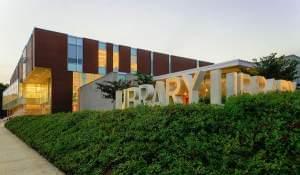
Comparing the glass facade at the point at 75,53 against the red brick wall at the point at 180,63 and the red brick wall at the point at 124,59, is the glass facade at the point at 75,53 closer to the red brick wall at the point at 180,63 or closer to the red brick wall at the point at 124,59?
the red brick wall at the point at 124,59

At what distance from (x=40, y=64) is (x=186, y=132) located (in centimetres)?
Answer: 3027

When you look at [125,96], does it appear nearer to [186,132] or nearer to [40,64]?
[186,132]

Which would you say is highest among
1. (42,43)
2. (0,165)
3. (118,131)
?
(42,43)

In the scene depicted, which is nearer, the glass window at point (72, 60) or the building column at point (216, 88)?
the building column at point (216, 88)

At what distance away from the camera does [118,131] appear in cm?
720

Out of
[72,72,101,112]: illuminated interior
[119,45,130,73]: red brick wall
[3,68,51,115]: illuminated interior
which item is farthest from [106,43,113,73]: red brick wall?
[3,68,51,115]: illuminated interior

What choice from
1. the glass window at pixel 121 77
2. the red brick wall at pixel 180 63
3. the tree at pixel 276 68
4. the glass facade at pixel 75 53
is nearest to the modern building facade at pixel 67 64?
the glass facade at pixel 75 53

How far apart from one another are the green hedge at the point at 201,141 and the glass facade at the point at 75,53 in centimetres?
2819

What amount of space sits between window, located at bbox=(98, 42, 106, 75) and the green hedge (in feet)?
96.1

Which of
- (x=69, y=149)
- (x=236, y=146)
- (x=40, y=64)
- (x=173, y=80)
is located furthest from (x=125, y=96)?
(x=40, y=64)

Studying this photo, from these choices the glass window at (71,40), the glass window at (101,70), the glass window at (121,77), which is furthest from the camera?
the glass window at (101,70)

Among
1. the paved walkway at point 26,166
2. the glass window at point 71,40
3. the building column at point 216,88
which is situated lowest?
the paved walkway at point 26,166

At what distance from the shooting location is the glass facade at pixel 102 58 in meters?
36.4

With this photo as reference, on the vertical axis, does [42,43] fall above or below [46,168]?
above
